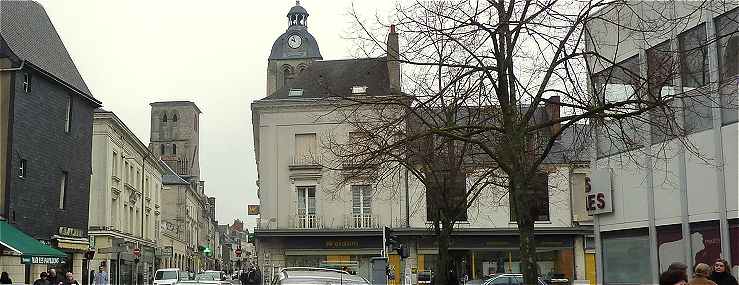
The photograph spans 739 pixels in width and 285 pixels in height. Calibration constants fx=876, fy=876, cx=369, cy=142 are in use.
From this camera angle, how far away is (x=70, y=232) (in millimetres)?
33062

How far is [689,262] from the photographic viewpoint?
19.5m

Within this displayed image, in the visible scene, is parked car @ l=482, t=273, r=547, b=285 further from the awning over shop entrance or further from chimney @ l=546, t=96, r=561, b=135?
the awning over shop entrance

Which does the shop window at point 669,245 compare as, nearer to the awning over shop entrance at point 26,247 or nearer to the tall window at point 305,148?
the awning over shop entrance at point 26,247

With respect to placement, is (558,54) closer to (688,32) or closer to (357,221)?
(688,32)

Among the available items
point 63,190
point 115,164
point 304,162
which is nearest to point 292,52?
point 115,164

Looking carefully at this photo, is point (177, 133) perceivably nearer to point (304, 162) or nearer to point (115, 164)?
point (115, 164)

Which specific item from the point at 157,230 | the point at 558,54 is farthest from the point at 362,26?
the point at 157,230

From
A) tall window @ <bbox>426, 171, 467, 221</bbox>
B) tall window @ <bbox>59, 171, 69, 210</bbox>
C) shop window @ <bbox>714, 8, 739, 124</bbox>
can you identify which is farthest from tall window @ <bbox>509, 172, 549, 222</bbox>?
shop window @ <bbox>714, 8, 739, 124</bbox>

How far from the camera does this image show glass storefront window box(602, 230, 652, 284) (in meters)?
21.2

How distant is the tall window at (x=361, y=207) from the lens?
40.9 m

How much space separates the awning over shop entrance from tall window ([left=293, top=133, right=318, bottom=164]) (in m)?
14.9

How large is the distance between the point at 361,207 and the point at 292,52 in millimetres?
47634

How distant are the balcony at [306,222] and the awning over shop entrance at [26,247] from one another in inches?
550

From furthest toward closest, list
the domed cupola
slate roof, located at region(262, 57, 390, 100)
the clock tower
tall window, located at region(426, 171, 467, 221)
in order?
1. the domed cupola
2. the clock tower
3. slate roof, located at region(262, 57, 390, 100)
4. tall window, located at region(426, 171, 467, 221)
